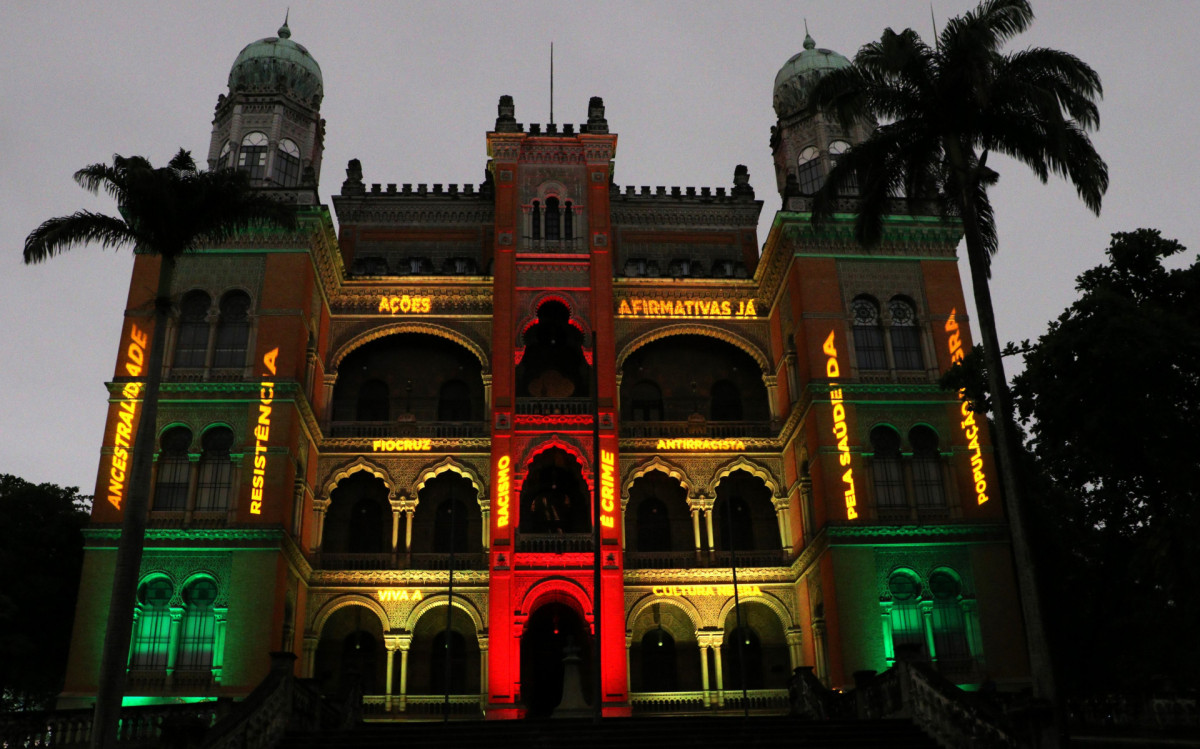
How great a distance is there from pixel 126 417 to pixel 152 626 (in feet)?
21.9

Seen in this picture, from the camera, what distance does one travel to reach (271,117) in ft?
131

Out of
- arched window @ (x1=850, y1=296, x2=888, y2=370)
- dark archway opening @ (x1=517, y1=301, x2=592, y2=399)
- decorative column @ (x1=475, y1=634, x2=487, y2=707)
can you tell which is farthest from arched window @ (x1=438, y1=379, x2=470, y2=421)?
arched window @ (x1=850, y1=296, x2=888, y2=370)

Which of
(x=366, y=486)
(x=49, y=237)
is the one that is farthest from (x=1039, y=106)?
(x=366, y=486)

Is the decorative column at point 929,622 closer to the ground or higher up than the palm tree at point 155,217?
closer to the ground

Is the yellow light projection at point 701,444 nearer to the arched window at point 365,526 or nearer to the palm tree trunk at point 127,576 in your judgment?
the arched window at point 365,526

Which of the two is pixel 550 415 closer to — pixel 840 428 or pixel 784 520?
pixel 784 520

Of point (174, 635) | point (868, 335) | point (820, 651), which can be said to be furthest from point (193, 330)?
point (820, 651)

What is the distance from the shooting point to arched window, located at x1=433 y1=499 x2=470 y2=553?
38781mm

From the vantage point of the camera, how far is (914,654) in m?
23.2

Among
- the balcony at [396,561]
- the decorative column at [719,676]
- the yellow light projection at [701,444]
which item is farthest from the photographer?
the yellow light projection at [701,444]

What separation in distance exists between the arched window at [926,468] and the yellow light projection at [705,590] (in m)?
6.83

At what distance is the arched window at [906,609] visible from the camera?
32438 mm

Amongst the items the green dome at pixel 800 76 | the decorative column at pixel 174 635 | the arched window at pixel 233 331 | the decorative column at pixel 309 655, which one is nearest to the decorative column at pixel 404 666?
the decorative column at pixel 309 655

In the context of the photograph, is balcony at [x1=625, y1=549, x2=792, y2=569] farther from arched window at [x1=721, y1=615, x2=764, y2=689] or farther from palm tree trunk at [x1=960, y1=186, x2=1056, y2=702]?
palm tree trunk at [x1=960, y1=186, x2=1056, y2=702]
